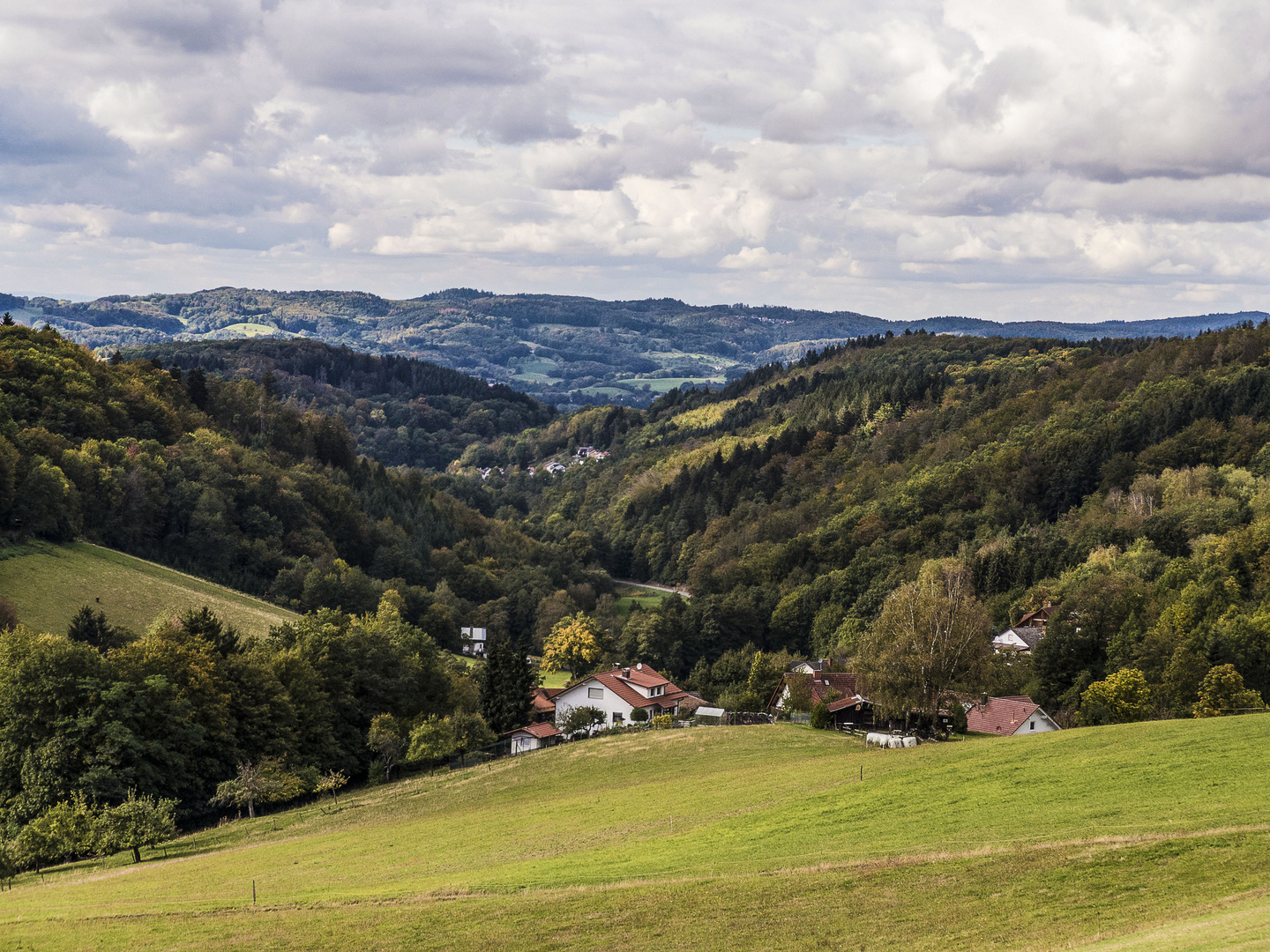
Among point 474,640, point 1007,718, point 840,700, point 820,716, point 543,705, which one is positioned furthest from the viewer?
point 474,640

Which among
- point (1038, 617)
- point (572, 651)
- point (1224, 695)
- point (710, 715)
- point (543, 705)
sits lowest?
point (572, 651)

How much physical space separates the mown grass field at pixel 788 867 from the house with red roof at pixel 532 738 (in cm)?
2643

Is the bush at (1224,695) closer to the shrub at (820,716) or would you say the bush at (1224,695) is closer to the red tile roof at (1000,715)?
the red tile roof at (1000,715)

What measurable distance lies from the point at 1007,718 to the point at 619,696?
31747 mm

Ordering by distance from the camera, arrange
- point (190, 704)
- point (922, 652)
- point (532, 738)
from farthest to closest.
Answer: point (532, 738) < point (190, 704) < point (922, 652)

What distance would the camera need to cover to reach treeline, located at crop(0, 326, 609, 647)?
10725cm

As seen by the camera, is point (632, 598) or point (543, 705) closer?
point (543, 705)

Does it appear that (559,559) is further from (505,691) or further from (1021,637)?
(505,691)

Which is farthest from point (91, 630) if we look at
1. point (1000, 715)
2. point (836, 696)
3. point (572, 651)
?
point (1000, 715)

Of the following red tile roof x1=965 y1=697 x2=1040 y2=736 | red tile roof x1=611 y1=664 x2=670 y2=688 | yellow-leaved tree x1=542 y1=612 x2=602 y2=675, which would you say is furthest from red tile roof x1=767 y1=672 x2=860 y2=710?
yellow-leaved tree x1=542 y1=612 x2=602 y2=675

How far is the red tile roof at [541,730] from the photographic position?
75938 millimetres

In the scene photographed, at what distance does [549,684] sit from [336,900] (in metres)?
77.4

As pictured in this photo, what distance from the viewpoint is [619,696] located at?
8731 centimetres

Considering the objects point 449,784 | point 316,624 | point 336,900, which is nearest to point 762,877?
point 336,900
